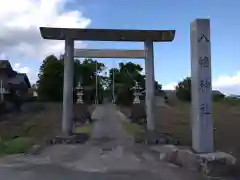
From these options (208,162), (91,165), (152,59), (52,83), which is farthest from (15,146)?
(52,83)

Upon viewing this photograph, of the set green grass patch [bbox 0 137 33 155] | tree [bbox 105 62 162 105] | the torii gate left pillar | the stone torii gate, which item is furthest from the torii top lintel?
tree [bbox 105 62 162 105]

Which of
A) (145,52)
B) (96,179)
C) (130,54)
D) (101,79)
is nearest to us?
(96,179)

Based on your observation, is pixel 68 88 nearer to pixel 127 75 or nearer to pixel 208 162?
pixel 208 162

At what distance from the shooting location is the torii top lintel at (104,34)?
16156 mm

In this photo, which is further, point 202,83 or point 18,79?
point 18,79

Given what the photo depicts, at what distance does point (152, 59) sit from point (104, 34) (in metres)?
2.96

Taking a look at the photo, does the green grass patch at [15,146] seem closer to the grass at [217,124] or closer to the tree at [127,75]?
the grass at [217,124]

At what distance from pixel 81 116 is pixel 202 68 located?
770 inches

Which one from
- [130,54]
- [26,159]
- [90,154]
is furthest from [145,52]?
[26,159]

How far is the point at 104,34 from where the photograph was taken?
16594 millimetres

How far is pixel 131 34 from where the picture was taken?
55.3 feet

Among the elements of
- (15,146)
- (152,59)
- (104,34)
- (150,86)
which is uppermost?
(104,34)

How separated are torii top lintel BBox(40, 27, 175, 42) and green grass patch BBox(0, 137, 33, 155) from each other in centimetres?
417

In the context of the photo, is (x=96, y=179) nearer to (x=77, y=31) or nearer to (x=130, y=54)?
(x=77, y=31)
